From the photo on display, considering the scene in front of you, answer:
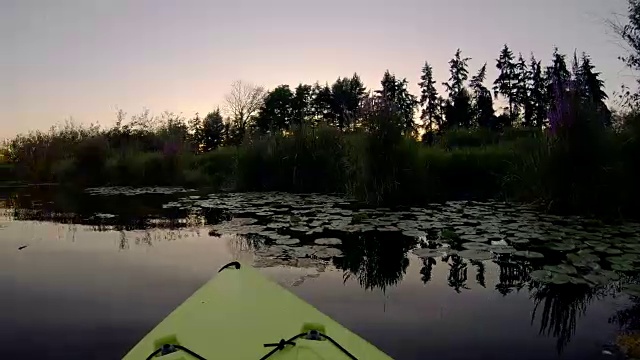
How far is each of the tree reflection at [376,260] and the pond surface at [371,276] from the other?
0.02 m

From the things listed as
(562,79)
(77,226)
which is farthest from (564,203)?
(77,226)

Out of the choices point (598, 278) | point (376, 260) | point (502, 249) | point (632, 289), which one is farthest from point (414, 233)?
point (632, 289)

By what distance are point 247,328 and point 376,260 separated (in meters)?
2.96

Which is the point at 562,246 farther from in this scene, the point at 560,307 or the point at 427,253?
the point at 560,307

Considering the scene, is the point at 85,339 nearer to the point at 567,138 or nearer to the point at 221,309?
the point at 221,309

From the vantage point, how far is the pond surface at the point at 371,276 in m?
2.57

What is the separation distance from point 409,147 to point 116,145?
68.2ft

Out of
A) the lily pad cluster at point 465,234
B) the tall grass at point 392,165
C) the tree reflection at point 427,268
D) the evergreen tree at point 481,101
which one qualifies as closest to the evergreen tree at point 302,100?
the evergreen tree at point 481,101

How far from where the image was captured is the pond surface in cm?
257

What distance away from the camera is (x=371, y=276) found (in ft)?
12.6

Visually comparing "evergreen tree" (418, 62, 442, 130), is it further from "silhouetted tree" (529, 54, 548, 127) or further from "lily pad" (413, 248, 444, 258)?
"lily pad" (413, 248, 444, 258)

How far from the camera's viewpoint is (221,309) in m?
1.77

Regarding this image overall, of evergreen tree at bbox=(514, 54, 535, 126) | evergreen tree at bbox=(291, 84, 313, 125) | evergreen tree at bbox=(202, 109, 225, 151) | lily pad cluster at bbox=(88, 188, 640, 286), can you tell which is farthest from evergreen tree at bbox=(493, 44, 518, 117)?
lily pad cluster at bbox=(88, 188, 640, 286)

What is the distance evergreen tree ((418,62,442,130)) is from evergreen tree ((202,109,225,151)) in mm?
20293
